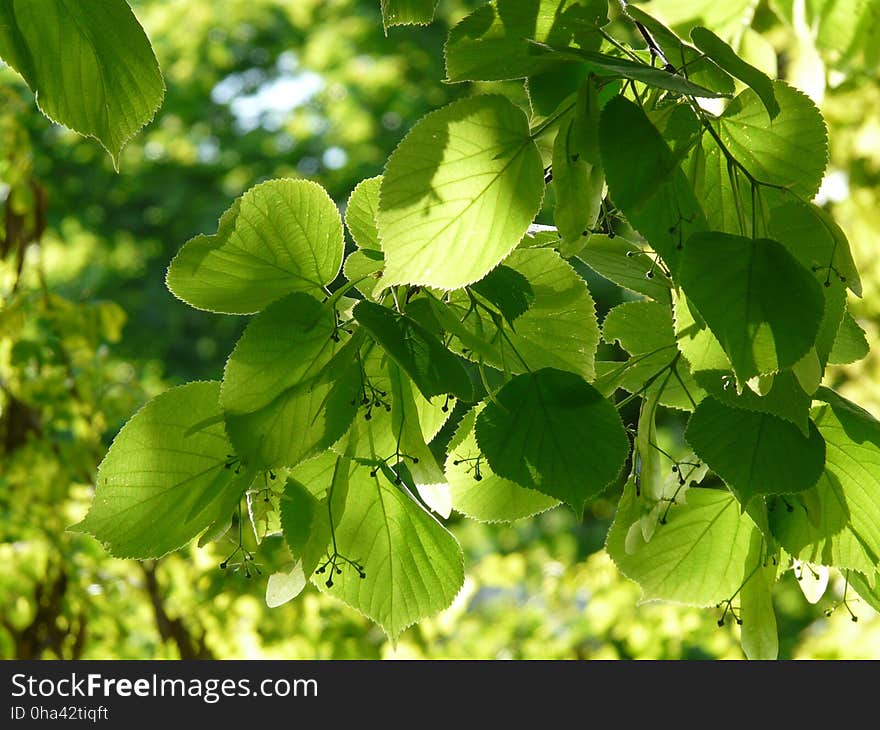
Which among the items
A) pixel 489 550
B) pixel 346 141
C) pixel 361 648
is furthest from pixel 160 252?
pixel 361 648

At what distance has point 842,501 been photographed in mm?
570

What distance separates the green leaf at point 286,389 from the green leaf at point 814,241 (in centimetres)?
23

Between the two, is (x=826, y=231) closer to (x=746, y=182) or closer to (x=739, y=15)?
(x=746, y=182)

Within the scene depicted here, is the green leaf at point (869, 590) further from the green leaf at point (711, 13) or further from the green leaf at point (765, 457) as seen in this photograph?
the green leaf at point (711, 13)

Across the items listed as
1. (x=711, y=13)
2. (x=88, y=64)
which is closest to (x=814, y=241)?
(x=88, y=64)

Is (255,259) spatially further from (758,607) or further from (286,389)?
(758,607)

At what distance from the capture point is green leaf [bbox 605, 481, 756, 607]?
64 cm

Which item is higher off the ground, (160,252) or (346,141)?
(346,141)

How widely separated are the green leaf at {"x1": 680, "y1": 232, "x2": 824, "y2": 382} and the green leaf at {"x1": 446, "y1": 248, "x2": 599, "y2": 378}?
0.38 feet

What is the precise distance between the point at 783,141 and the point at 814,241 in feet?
0.18

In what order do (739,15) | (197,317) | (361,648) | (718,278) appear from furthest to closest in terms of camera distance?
(197,317) → (361,648) → (739,15) → (718,278)

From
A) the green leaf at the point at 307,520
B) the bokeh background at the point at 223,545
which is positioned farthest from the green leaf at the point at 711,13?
the green leaf at the point at 307,520

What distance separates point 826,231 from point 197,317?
229 inches

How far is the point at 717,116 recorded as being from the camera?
51cm
